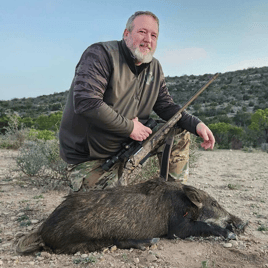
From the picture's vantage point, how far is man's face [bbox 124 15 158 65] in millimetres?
3512

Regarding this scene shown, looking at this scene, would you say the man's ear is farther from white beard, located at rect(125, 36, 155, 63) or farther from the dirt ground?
the dirt ground

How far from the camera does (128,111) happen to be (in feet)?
12.0

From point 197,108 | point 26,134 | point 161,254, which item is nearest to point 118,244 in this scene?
point 161,254

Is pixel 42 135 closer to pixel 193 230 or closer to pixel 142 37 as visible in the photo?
pixel 142 37

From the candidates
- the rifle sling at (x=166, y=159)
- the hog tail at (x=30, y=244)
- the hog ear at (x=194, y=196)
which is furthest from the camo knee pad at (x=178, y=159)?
the hog tail at (x=30, y=244)

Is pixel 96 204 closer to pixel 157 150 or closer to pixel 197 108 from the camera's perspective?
pixel 157 150

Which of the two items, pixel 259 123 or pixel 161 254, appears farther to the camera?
pixel 259 123

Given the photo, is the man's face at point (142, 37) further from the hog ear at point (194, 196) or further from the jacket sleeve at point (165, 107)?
the hog ear at point (194, 196)

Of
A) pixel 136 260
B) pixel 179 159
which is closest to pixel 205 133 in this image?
pixel 179 159

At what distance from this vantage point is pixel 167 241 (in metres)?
2.79

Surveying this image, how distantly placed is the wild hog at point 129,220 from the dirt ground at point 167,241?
8cm

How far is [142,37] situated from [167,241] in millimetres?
2271

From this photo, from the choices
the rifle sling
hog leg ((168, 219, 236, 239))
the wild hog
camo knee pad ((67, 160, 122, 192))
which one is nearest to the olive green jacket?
camo knee pad ((67, 160, 122, 192))

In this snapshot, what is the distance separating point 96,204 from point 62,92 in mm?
42210
